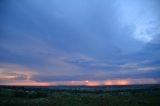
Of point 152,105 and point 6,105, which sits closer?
point 6,105

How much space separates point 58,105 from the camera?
23.3 meters

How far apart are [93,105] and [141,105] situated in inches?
308

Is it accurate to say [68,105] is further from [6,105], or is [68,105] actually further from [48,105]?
[6,105]

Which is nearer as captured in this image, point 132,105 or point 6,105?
point 6,105

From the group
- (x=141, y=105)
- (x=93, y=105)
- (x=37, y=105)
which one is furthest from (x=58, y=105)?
(x=141, y=105)

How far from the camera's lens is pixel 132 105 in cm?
2430

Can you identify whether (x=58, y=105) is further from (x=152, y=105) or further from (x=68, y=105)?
(x=152, y=105)

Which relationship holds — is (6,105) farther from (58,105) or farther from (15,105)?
(58,105)

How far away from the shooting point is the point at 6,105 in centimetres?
2238

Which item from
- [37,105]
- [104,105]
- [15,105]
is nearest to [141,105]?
[104,105]

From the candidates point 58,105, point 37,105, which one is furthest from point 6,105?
point 58,105

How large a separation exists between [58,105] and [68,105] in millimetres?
1863

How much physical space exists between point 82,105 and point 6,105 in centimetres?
1169

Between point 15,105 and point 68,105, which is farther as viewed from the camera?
point 68,105
